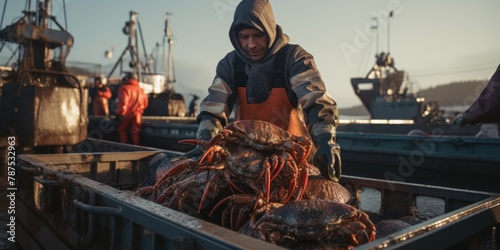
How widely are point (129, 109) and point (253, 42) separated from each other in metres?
7.21

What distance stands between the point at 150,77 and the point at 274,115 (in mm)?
24723

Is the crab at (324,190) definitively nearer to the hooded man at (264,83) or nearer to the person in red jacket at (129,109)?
the hooded man at (264,83)

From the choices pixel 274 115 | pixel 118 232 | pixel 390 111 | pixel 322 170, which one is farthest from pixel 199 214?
pixel 390 111

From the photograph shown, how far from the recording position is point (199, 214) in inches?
89.4

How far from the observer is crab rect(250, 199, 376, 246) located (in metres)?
1.56

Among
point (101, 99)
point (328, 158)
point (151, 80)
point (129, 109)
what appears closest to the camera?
point (328, 158)

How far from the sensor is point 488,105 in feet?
9.95

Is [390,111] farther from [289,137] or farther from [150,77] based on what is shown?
[289,137]

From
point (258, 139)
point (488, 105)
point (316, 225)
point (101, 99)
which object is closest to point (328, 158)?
point (258, 139)

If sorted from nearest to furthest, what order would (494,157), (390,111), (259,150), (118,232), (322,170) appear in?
(118,232), (259,150), (322,170), (494,157), (390,111)

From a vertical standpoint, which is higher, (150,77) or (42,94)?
(150,77)

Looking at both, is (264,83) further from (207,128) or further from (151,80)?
(151,80)

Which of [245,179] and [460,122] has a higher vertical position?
[460,122]

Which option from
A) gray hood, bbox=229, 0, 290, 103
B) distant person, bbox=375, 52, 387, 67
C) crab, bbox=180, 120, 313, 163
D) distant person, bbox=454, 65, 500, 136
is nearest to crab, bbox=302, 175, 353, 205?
crab, bbox=180, 120, 313, 163
